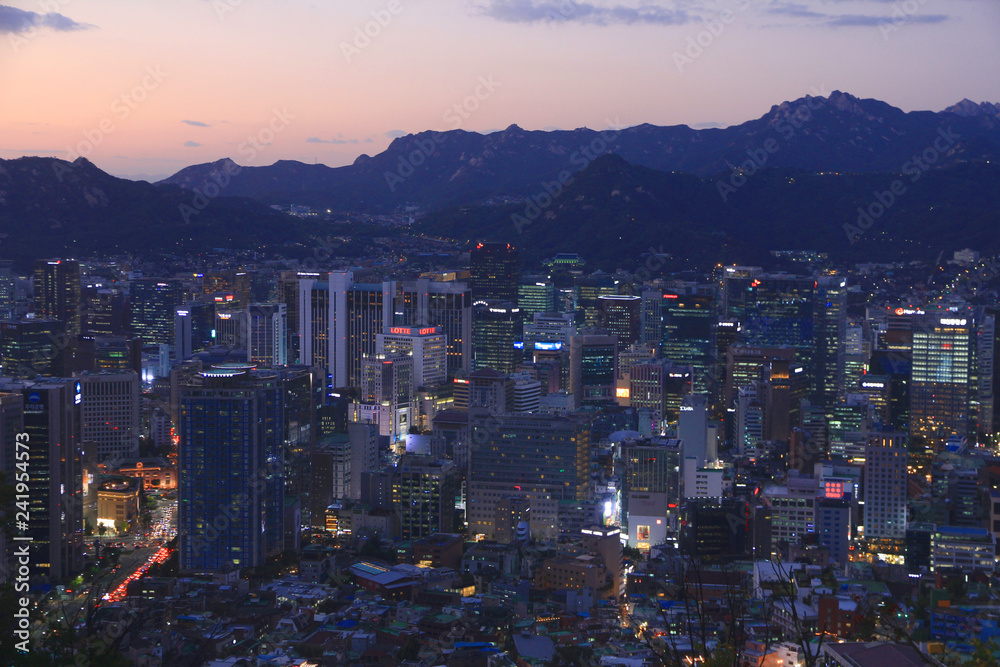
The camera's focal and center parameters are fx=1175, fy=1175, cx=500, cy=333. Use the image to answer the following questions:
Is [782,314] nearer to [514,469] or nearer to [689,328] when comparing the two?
[689,328]

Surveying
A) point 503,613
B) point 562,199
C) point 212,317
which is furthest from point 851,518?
point 562,199

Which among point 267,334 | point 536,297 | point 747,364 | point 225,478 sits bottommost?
point 225,478

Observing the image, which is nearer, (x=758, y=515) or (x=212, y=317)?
(x=758, y=515)

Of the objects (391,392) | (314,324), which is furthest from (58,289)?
(391,392)

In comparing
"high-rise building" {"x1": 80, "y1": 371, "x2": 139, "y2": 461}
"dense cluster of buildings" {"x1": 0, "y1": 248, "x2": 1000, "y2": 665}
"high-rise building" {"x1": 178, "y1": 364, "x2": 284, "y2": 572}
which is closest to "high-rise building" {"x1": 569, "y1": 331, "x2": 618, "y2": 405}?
"dense cluster of buildings" {"x1": 0, "y1": 248, "x2": 1000, "y2": 665}

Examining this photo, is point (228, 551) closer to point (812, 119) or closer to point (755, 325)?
point (755, 325)

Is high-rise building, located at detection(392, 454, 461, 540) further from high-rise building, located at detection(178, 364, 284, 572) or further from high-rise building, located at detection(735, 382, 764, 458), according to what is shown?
high-rise building, located at detection(735, 382, 764, 458)
